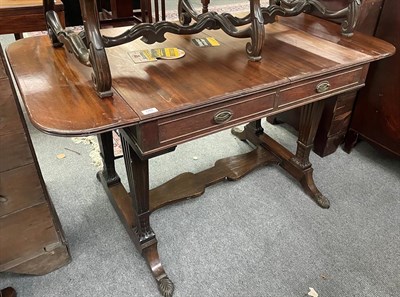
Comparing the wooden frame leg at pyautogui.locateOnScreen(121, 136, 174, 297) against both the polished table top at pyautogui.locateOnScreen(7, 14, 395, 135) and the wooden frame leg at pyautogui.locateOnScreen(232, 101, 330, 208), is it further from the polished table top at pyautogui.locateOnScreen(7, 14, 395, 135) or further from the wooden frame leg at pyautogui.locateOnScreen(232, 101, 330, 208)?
the wooden frame leg at pyautogui.locateOnScreen(232, 101, 330, 208)

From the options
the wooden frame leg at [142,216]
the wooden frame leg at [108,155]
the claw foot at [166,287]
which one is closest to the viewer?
the wooden frame leg at [142,216]

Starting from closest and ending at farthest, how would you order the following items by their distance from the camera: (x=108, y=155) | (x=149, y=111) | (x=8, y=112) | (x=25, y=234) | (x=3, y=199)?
1. (x=149, y=111)
2. (x=8, y=112)
3. (x=3, y=199)
4. (x=25, y=234)
5. (x=108, y=155)

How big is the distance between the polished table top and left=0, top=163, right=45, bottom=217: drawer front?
0.96ft

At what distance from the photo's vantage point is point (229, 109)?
3.21 feet

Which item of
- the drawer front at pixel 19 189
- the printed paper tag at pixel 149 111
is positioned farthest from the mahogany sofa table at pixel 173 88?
the drawer front at pixel 19 189

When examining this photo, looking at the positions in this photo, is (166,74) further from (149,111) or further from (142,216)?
(142,216)

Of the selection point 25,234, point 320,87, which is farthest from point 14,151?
point 320,87

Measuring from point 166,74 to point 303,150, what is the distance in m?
0.86

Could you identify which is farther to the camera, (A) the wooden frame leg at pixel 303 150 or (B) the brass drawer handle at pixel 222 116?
(A) the wooden frame leg at pixel 303 150

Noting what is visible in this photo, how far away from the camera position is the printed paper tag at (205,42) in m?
1.24

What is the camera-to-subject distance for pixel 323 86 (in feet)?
3.77

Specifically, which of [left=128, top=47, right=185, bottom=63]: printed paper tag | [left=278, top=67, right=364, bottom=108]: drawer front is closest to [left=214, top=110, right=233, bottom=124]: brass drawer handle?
[left=278, top=67, right=364, bottom=108]: drawer front

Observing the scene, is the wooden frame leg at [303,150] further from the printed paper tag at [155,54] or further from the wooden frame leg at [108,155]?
the wooden frame leg at [108,155]

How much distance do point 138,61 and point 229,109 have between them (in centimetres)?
34
